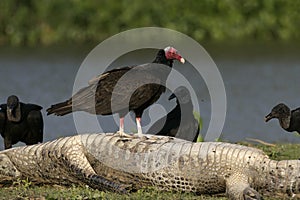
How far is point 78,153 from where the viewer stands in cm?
826

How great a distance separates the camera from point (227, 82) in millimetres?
20531

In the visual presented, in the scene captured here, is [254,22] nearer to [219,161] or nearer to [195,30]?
[195,30]

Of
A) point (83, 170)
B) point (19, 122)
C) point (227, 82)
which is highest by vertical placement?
point (227, 82)

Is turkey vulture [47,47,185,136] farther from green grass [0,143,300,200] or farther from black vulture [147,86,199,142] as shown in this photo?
green grass [0,143,300,200]

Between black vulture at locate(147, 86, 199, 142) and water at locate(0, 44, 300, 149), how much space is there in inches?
28.2

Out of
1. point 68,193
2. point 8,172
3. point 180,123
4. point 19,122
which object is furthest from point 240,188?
point 19,122

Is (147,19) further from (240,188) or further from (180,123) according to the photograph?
(240,188)

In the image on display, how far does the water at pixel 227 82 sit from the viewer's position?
569 inches

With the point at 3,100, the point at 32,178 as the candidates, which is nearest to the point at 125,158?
the point at 32,178

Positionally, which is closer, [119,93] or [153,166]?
[153,166]

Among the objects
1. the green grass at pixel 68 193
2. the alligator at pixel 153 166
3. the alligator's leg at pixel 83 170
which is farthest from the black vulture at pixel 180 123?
the green grass at pixel 68 193

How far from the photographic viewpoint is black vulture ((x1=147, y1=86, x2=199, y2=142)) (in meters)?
9.38

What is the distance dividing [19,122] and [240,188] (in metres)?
2.89

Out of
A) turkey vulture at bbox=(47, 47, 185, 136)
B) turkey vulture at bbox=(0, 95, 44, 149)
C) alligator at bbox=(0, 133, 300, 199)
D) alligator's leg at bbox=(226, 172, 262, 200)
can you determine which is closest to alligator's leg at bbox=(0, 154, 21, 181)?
alligator at bbox=(0, 133, 300, 199)
